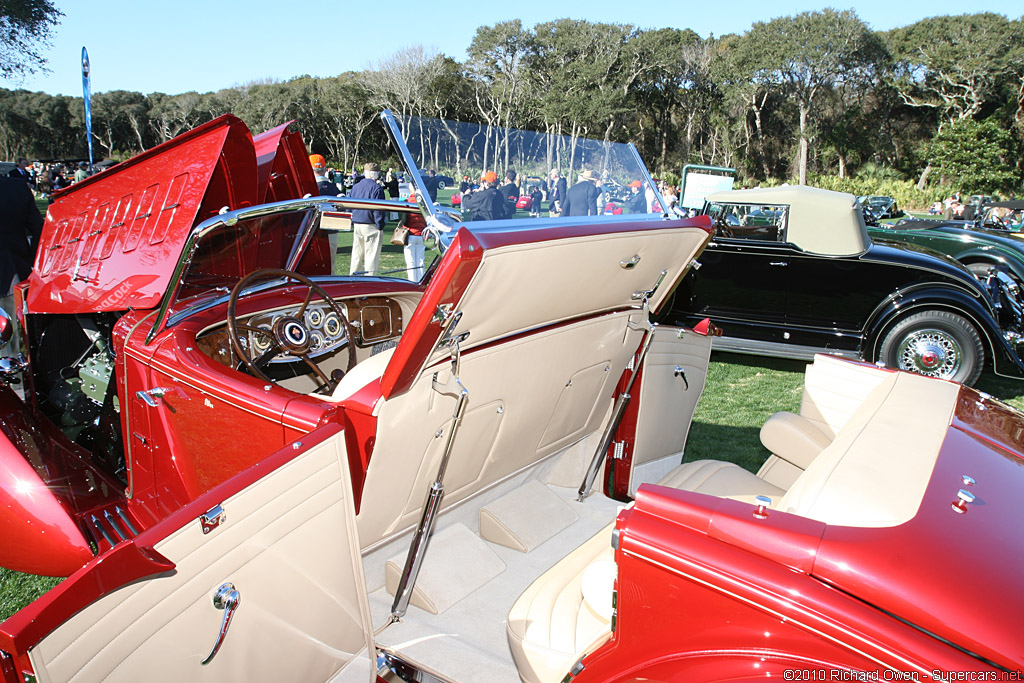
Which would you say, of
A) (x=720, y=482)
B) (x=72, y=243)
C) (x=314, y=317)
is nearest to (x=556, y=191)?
(x=314, y=317)

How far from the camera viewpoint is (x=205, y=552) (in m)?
1.48

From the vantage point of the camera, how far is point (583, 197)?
279cm

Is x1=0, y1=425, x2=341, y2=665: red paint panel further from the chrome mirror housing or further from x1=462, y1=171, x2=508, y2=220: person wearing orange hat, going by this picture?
the chrome mirror housing

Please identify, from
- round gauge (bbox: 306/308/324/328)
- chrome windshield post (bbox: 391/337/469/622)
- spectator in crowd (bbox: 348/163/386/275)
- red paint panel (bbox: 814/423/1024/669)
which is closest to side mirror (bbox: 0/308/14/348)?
round gauge (bbox: 306/308/324/328)

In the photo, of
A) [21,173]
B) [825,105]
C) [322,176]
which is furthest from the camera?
[825,105]

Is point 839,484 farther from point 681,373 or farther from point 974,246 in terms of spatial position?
point 974,246

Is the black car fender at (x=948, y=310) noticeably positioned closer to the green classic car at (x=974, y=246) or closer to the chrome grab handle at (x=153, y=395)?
the green classic car at (x=974, y=246)

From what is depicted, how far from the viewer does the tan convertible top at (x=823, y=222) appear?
626 cm

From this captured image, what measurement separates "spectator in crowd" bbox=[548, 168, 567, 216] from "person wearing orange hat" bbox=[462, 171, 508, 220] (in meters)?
0.21

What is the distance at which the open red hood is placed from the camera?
9.16 ft

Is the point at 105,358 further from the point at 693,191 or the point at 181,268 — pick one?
the point at 693,191

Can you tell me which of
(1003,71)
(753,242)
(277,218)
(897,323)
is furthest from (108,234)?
(1003,71)

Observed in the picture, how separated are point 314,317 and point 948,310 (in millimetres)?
5663

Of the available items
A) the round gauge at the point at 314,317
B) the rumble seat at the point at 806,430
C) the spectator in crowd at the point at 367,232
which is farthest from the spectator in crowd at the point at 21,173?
the rumble seat at the point at 806,430
